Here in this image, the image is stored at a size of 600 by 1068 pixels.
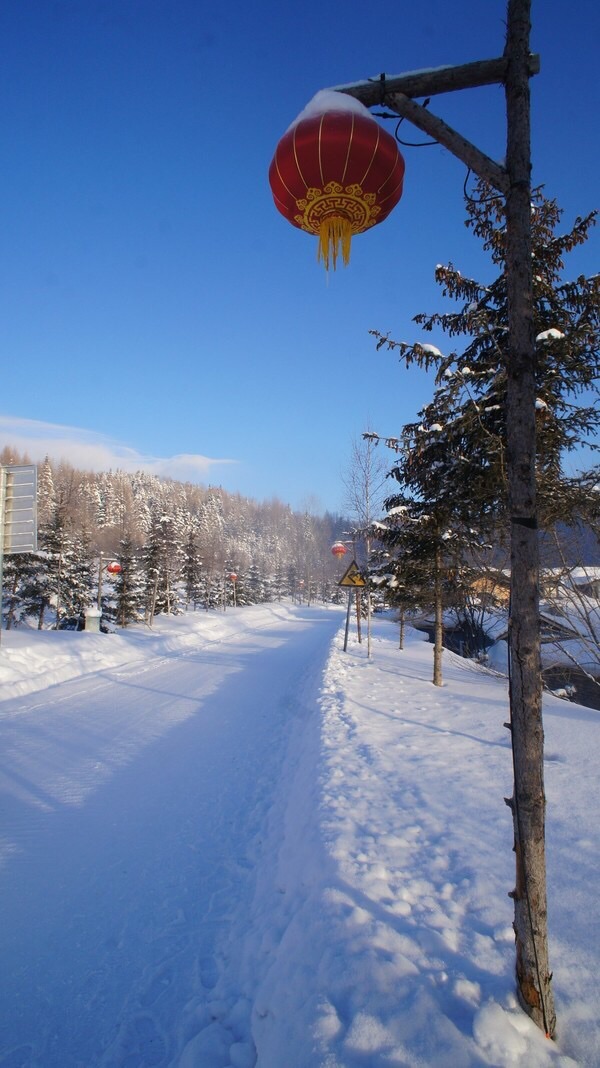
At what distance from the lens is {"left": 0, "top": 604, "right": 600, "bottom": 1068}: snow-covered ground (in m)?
2.22

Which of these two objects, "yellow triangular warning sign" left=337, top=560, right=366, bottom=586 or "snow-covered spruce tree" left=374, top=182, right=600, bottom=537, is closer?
"snow-covered spruce tree" left=374, top=182, right=600, bottom=537

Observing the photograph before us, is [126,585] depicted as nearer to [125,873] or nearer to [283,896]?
[125,873]

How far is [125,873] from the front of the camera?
11.7 ft

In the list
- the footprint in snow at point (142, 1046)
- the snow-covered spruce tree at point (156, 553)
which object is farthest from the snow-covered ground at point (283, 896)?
the snow-covered spruce tree at point (156, 553)

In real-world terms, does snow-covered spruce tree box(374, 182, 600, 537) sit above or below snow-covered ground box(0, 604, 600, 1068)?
above

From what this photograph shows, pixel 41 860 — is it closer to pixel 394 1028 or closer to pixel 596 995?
pixel 394 1028

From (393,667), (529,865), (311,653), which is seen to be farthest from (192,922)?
(311,653)

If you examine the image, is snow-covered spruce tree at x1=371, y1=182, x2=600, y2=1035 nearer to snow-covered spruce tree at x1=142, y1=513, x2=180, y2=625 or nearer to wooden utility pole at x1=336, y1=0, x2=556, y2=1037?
wooden utility pole at x1=336, y1=0, x2=556, y2=1037

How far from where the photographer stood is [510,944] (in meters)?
2.61

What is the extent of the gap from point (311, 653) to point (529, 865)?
1558 centimetres

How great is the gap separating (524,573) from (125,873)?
3.72 meters

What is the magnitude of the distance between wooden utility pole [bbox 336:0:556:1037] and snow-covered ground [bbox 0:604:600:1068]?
0.47 m

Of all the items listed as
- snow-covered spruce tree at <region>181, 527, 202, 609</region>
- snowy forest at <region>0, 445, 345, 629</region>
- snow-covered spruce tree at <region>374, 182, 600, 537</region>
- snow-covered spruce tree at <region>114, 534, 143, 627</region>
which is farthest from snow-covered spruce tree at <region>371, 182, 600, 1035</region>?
snow-covered spruce tree at <region>181, 527, 202, 609</region>

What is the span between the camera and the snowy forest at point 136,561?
80.2ft
